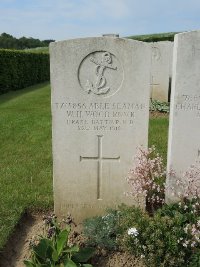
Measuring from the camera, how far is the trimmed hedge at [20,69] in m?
17.0

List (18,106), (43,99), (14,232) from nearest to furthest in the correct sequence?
(14,232) → (18,106) → (43,99)

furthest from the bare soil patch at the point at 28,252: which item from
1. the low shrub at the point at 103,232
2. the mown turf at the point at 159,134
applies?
the mown turf at the point at 159,134

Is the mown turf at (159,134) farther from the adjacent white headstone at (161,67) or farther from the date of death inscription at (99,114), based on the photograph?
the date of death inscription at (99,114)

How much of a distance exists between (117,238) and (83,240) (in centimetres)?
54

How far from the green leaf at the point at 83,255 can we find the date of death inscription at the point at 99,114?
1.27 metres

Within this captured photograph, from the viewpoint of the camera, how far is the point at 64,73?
380 cm

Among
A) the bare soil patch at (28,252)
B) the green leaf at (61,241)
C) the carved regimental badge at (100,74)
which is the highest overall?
the carved regimental badge at (100,74)

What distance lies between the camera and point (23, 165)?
6090 millimetres

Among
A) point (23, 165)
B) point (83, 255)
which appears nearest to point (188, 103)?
point (83, 255)

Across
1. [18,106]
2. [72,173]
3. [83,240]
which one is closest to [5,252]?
[83,240]

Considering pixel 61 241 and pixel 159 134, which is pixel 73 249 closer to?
pixel 61 241

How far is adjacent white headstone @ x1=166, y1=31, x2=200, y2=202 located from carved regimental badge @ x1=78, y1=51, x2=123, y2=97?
1.95 ft

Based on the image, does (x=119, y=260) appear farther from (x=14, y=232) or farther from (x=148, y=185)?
(x=14, y=232)

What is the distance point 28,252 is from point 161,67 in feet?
25.6
